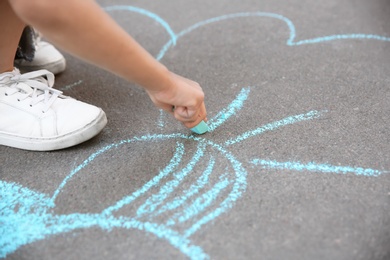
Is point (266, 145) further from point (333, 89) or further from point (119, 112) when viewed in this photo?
point (119, 112)

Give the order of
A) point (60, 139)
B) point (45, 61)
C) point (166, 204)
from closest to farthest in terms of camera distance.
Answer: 1. point (166, 204)
2. point (60, 139)
3. point (45, 61)

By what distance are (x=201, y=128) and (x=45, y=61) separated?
55 centimetres

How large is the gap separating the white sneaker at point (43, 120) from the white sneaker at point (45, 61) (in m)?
0.23

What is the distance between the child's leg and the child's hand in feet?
1.34

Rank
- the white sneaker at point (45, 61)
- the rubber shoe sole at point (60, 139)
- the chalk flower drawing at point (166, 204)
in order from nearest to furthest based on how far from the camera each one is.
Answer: the chalk flower drawing at point (166, 204), the rubber shoe sole at point (60, 139), the white sneaker at point (45, 61)

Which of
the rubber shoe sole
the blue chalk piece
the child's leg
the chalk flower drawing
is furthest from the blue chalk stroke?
the child's leg

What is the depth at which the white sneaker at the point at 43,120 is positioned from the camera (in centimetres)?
86

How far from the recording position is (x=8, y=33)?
920 millimetres

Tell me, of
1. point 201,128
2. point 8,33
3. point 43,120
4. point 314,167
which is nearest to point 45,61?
point 8,33

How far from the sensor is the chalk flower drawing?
69 cm

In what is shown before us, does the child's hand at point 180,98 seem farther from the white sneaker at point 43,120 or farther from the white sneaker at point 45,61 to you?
the white sneaker at point 45,61

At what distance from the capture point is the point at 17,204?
765 mm

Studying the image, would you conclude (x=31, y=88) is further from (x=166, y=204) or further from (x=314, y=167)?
(x=314, y=167)

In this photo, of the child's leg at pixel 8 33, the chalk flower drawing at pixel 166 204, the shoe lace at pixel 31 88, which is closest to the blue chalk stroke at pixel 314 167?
the chalk flower drawing at pixel 166 204
